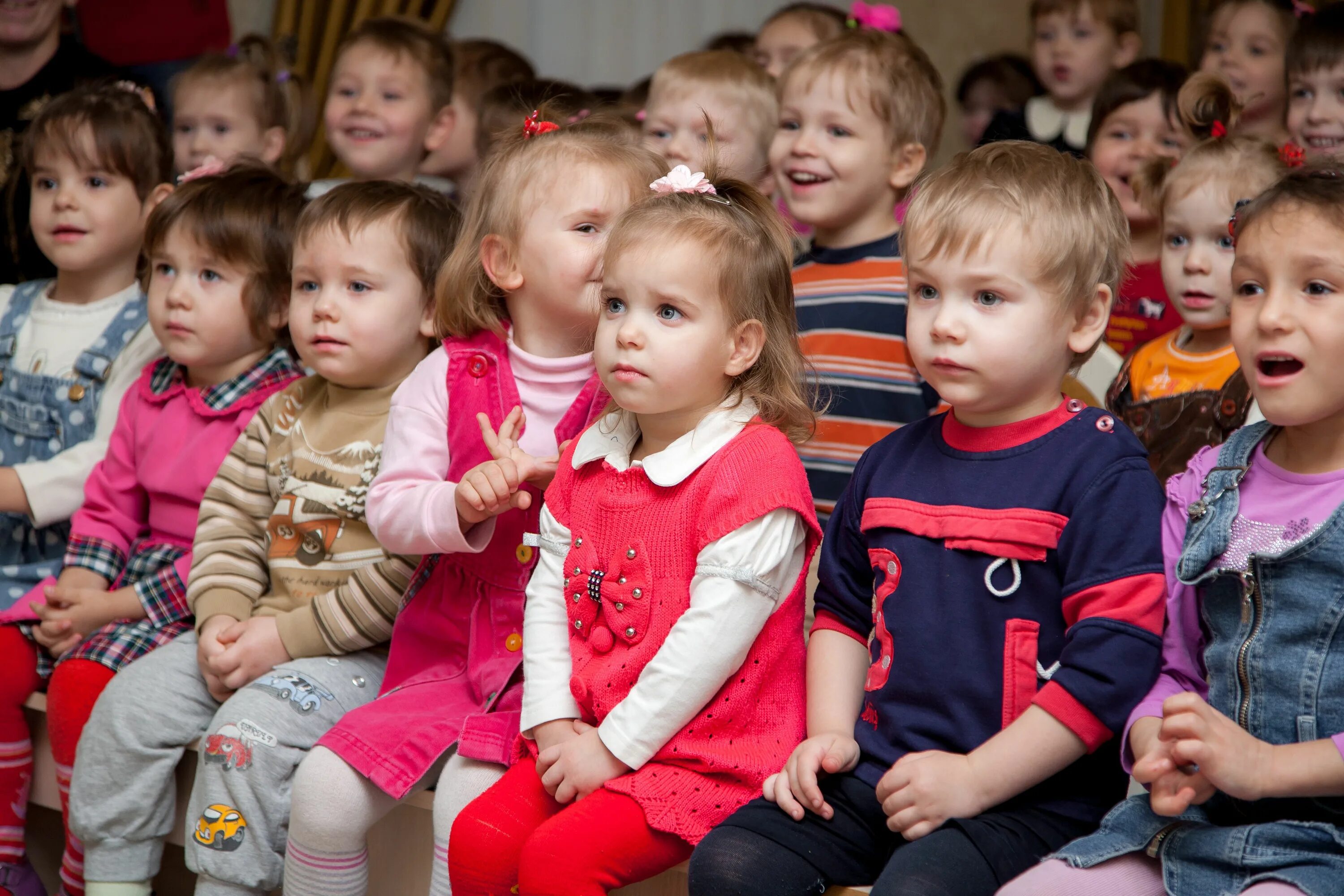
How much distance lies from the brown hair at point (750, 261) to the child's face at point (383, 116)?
68.9 inches

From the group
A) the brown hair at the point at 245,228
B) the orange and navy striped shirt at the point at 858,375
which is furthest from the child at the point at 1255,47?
the brown hair at the point at 245,228

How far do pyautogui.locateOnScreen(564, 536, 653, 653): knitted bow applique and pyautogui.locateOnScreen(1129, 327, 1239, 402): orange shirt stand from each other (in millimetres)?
1027

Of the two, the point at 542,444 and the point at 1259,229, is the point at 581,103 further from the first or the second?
the point at 1259,229

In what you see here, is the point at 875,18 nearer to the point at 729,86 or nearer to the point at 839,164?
the point at 729,86

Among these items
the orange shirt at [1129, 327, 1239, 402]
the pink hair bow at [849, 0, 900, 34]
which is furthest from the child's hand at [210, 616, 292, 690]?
the pink hair bow at [849, 0, 900, 34]

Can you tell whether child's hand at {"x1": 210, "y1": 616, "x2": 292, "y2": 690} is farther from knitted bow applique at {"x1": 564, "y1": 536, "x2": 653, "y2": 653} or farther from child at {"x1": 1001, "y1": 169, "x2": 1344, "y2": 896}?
child at {"x1": 1001, "y1": 169, "x2": 1344, "y2": 896}

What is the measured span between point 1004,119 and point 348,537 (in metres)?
2.66

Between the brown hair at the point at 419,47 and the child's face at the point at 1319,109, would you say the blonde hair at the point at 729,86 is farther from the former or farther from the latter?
the child's face at the point at 1319,109

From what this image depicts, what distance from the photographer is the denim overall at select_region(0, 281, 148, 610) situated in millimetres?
2406

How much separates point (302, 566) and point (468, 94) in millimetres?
2135

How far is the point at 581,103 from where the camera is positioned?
3027 millimetres

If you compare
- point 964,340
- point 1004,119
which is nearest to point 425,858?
point 964,340

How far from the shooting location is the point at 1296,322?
126 centimetres

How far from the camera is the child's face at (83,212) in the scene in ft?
8.13
